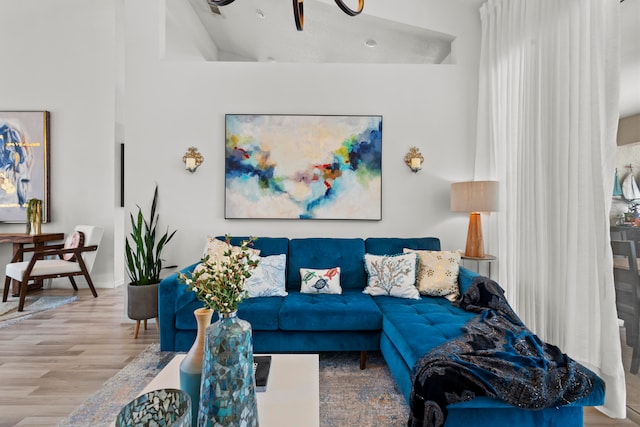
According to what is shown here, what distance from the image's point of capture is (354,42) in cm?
417

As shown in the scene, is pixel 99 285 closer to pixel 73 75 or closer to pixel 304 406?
pixel 73 75

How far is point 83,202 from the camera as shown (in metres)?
4.85

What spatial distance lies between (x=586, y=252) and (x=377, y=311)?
1378mm

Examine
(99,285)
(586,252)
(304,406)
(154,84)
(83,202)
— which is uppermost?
(154,84)

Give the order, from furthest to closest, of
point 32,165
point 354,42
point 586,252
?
point 32,165, point 354,42, point 586,252

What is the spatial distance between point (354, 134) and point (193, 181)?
1.72m

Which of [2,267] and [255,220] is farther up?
[255,220]

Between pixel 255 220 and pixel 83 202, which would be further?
pixel 83 202

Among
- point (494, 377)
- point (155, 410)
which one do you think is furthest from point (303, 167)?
point (155, 410)

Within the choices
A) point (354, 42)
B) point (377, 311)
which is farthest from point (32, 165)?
point (377, 311)

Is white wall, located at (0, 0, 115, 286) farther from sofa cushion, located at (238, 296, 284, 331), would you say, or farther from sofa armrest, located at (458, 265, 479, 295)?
sofa armrest, located at (458, 265, 479, 295)

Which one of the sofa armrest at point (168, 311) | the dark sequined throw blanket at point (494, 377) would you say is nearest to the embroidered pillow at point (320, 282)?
the sofa armrest at point (168, 311)

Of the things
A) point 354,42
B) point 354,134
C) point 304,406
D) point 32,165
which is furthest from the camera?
point 32,165

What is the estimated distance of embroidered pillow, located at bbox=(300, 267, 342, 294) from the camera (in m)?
2.86
